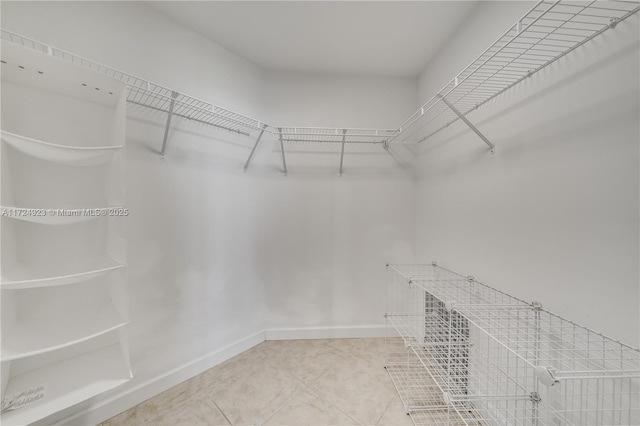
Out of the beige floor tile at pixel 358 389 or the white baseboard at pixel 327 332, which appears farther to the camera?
the white baseboard at pixel 327 332

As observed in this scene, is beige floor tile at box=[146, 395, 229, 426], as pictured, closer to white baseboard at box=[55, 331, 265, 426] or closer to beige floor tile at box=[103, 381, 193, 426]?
beige floor tile at box=[103, 381, 193, 426]

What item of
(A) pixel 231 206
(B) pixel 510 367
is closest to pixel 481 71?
(B) pixel 510 367

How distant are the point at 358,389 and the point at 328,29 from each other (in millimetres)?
2563

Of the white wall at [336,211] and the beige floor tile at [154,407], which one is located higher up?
the white wall at [336,211]

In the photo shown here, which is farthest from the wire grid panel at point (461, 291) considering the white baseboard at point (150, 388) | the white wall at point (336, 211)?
the white baseboard at point (150, 388)

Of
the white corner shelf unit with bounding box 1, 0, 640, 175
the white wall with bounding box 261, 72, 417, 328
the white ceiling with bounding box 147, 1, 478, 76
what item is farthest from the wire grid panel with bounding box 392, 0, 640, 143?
the white wall with bounding box 261, 72, 417, 328

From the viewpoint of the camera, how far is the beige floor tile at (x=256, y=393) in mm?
1391

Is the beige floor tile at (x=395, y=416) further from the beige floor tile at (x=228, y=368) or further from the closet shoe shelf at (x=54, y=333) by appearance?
the closet shoe shelf at (x=54, y=333)

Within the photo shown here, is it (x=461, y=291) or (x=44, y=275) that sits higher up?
(x=44, y=275)

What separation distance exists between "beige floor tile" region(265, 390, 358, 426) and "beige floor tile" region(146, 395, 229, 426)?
1.05 feet

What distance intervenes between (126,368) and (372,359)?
1.66m

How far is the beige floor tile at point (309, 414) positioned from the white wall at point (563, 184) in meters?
1.21

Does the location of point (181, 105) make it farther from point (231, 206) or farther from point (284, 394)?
point (284, 394)

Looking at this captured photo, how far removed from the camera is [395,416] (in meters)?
1.38
